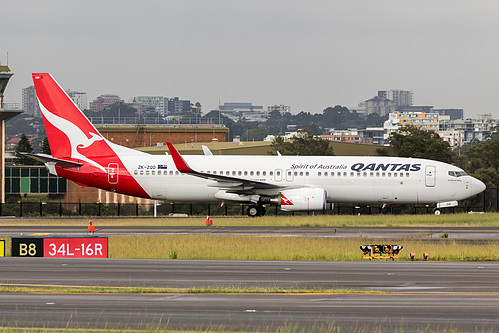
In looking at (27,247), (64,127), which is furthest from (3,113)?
(27,247)

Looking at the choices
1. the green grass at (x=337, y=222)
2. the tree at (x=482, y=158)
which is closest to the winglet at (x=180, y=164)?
the green grass at (x=337, y=222)

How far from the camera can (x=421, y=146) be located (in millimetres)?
77312

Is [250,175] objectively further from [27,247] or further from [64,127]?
[27,247]

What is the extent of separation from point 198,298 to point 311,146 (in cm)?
7413

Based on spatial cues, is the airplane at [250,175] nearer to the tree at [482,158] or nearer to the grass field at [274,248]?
the grass field at [274,248]

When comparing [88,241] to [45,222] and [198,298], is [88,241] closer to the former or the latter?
[198,298]

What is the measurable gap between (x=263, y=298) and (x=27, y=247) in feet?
41.1

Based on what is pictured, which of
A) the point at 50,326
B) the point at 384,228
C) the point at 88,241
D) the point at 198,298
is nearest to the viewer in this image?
the point at 50,326

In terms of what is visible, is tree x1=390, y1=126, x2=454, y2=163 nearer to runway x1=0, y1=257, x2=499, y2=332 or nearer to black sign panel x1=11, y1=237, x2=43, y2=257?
runway x1=0, y1=257, x2=499, y2=332

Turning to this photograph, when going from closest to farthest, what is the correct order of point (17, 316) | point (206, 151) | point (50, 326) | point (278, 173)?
point (50, 326) < point (17, 316) < point (278, 173) < point (206, 151)

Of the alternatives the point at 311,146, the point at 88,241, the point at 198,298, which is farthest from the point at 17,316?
the point at 311,146

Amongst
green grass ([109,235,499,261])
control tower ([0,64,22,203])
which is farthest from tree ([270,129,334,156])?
green grass ([109,235,499,261])

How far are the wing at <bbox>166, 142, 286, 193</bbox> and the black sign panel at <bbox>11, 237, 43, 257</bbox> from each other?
17.5 m

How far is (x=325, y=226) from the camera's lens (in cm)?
3991
